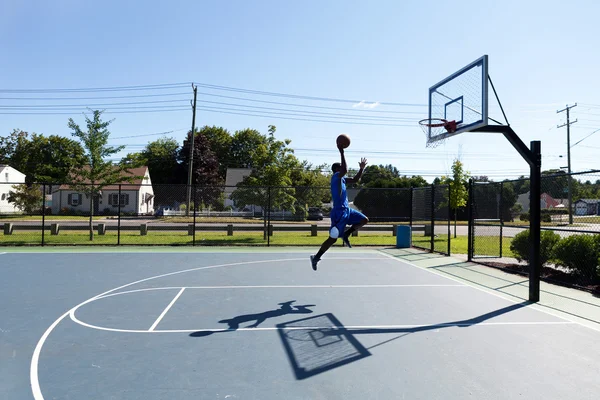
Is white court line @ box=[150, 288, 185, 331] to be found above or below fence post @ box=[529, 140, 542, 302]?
below

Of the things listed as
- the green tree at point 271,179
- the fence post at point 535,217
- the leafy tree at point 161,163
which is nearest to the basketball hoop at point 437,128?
the fence post at point 535,217

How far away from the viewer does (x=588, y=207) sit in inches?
430

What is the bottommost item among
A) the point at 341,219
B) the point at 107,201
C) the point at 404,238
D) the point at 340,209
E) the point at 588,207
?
the point at 404,238

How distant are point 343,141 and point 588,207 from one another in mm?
7308

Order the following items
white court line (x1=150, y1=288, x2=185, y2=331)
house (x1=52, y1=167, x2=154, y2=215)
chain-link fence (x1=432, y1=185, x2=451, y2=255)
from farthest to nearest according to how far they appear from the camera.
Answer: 1. house (x1=52, y1=167, x2=154, y2=215)
2. chain-link fence (x1=432, y1=185, x2=451, y2=255)
3. white court line (x1=150, y1=288, x2=185, y2=331)

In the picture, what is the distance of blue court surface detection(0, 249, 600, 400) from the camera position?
13.7 feet

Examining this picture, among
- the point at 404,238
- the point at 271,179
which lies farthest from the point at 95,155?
the point at 404,238

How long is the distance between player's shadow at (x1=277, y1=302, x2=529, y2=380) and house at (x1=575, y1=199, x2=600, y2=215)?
5219 millimetres

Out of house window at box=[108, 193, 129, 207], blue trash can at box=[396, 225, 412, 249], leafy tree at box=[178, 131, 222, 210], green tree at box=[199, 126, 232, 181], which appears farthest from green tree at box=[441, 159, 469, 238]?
green tree at box=[199, 126, 232, 181]

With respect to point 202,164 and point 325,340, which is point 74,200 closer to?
point 202,164

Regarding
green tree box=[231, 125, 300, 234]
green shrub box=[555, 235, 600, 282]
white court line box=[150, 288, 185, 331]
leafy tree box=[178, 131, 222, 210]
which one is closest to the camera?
white court line box=[150, 288, 185, 331]

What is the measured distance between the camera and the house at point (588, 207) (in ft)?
34.0

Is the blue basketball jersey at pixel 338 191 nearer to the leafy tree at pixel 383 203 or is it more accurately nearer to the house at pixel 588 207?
the house at pixel 588 207

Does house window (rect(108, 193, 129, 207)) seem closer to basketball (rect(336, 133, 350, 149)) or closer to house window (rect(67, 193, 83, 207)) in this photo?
house window (rect(67, 193, 83, 207))
